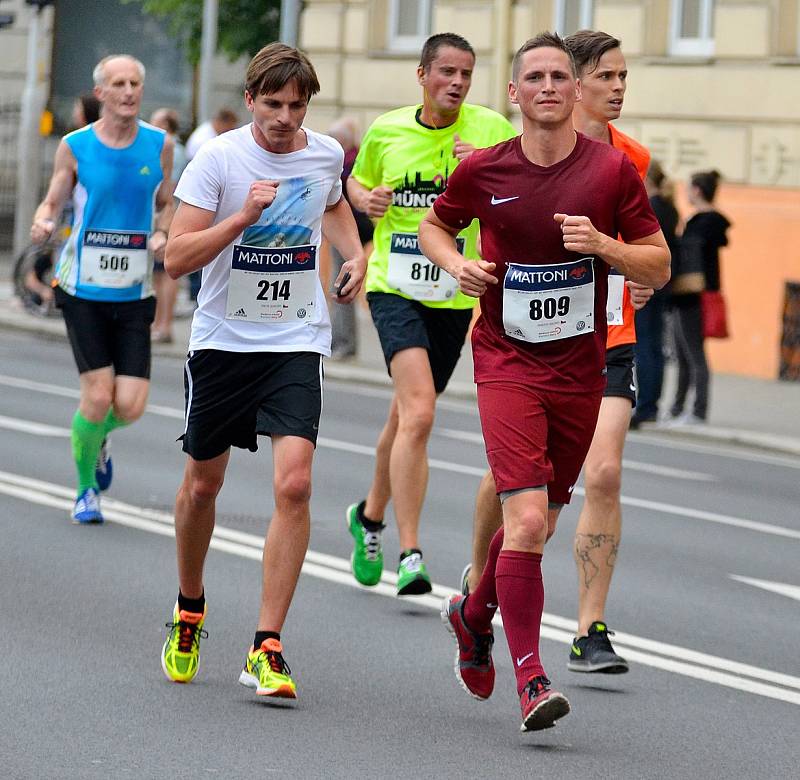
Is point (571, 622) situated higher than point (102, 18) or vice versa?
point (102, 18)

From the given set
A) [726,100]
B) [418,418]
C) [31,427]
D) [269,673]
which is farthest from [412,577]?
[726,100]

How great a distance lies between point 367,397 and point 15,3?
2396 cm

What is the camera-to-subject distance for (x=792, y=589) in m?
8.95

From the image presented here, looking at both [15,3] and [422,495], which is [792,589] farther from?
[15,3]

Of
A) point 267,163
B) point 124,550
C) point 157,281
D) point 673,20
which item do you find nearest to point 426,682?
point 267,163

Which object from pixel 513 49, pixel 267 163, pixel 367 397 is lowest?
pixel 367 397

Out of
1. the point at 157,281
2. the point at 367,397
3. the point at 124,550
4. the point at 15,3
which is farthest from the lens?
the point at 15,3

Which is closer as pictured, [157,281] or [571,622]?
[571,622]

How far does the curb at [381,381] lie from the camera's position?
1498cm

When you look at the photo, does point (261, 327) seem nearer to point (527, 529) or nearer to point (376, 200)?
point (527, 529)

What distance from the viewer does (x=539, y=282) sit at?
5.91m

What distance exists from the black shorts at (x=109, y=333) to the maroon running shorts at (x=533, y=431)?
3689 mm

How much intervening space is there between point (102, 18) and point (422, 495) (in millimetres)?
32330

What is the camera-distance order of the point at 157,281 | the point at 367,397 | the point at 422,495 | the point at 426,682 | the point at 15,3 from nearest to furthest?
the point at 426,682
the point at 422,495
the point at 367,397
the point at 157,281
the point at 15,3
